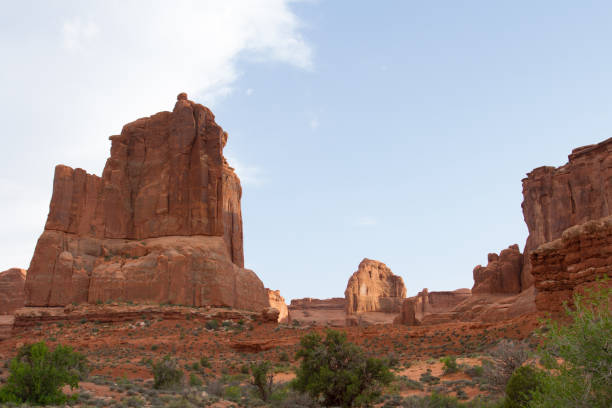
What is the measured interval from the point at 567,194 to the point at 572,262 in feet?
132

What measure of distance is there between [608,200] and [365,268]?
175 ft

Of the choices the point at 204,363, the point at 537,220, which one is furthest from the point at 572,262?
the point at 537,220

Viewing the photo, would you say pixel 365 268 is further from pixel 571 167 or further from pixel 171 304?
pixel 171 304

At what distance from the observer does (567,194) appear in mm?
58562

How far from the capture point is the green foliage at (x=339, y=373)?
58.1ft

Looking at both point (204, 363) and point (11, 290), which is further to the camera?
point (11, 290)

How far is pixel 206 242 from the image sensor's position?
42812 mm

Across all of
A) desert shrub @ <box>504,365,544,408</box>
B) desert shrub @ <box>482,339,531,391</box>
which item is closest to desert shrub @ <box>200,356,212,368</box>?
desert shrub @ <box>482,339,531,391</box>

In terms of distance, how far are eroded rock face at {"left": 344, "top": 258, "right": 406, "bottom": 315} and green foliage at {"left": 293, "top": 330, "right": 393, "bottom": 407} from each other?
77.7 m

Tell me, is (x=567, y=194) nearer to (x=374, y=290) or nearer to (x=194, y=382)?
(x=374, y=290)

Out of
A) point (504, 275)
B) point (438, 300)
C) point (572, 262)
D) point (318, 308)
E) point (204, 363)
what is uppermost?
point (504, 275)

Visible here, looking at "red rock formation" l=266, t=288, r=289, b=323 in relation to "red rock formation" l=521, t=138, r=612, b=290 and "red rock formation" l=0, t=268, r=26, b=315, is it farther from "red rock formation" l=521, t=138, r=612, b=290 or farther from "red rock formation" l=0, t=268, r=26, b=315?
"red rock formation" l=521, t=138, r=612, b=290

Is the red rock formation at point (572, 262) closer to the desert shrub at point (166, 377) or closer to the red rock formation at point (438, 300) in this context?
the desert shrub at point (166, 377)

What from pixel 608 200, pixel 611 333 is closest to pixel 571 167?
pixel 608 200
